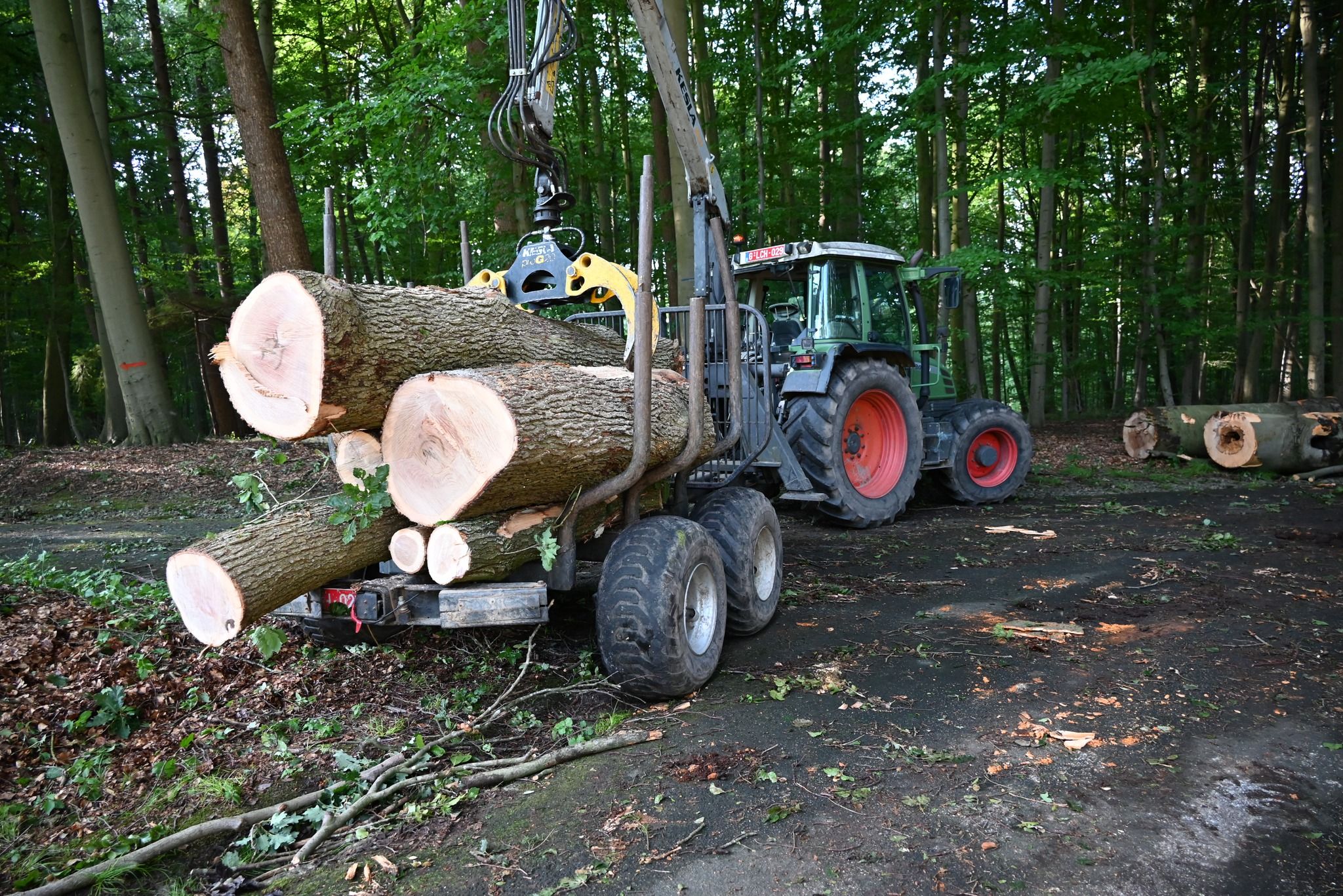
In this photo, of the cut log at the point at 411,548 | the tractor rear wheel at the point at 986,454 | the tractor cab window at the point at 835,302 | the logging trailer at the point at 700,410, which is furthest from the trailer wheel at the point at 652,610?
the tractor rear wheel at the point at 986,454

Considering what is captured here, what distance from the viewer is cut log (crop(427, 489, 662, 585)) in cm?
330

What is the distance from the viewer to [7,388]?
24.2 meters

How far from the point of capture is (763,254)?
7758 mm

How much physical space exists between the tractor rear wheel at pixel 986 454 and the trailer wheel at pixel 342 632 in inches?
257

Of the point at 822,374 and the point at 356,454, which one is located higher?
the point at 822,374

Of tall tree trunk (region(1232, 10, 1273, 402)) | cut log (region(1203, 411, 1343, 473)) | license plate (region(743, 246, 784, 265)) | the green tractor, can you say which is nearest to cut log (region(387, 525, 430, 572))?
the green tractor

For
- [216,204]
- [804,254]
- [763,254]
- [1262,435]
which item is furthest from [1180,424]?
[216,204]

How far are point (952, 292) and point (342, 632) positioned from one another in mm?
6656

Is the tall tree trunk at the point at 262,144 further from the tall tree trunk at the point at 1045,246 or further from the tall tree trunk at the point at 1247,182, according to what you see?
the tall tree trunk at the point at 1247,182

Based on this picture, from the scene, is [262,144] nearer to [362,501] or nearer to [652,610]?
[362,501]

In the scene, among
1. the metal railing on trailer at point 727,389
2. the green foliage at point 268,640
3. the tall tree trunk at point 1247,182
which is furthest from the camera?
the tall tree trunk at point 1247,182

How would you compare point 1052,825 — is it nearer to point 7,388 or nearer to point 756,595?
point 756,595

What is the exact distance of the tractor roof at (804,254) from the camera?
7473 millimetres

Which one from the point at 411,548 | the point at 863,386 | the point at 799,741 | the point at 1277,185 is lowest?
the point at 799,741
